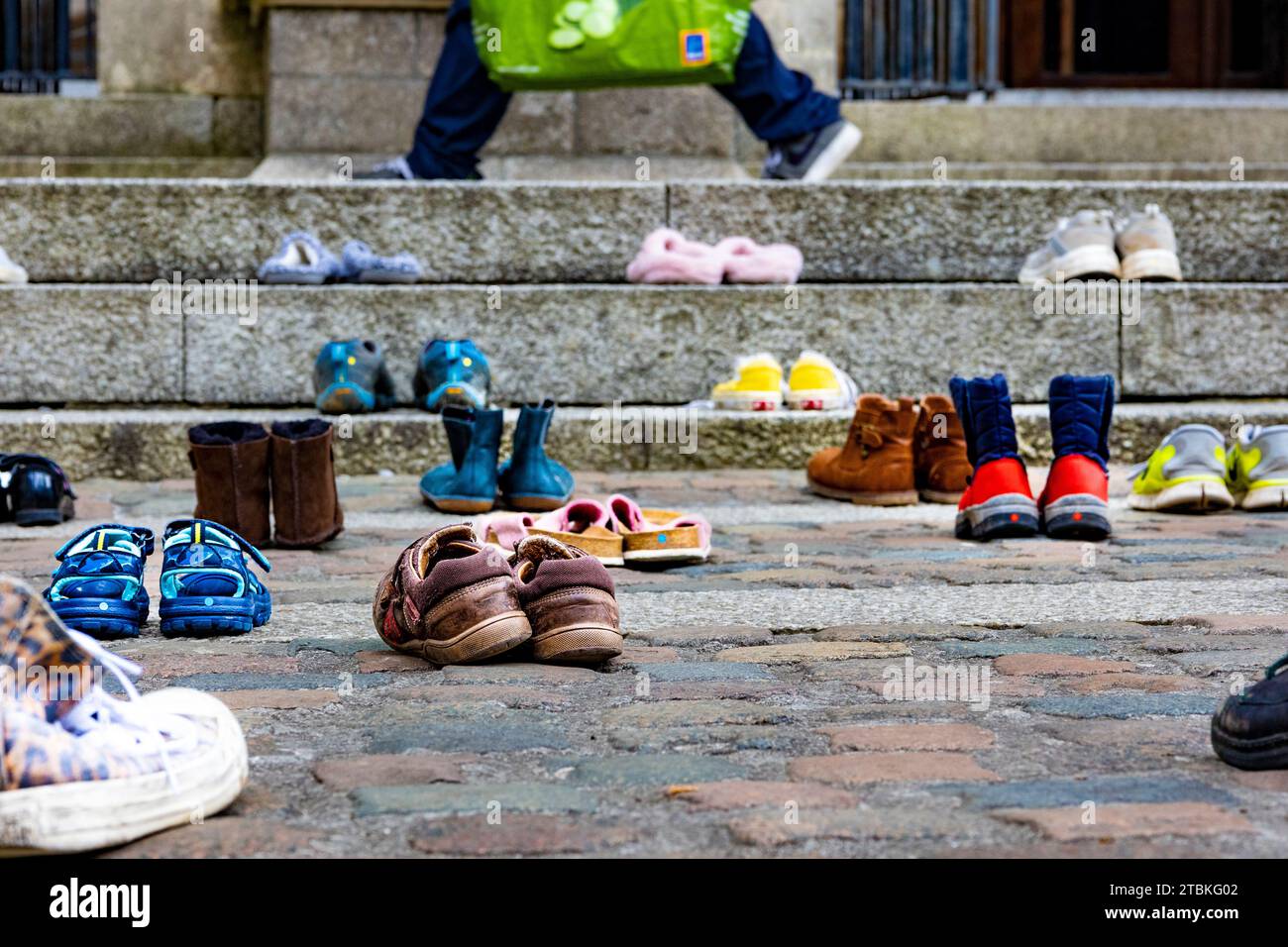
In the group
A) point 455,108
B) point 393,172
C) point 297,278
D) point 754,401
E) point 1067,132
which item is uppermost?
point 1067,132

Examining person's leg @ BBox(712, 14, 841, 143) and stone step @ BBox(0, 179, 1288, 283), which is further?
person's leg @ BBox(712, 14, 841, 143)

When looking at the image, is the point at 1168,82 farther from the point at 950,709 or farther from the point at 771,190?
the point at 950,709

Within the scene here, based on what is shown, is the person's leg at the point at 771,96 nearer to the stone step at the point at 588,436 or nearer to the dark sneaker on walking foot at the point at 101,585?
the stone step at the point at 588,436

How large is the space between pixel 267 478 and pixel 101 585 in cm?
100

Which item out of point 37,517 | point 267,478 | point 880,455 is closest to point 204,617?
point 267,478

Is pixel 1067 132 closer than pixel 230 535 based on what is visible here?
No

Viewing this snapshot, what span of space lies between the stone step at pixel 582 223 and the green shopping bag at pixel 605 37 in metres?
0.60

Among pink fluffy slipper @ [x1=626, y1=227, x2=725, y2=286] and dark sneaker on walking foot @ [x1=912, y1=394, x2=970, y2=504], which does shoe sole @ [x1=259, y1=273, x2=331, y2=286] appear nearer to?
pink fluffy slipper @ [x1=626, y1=227, x2=725, y2=286]

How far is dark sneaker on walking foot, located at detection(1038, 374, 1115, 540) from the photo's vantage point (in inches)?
160

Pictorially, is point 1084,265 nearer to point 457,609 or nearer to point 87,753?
point 457,609

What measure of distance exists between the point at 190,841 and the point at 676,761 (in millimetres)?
609

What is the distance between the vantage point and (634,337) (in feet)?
19.1

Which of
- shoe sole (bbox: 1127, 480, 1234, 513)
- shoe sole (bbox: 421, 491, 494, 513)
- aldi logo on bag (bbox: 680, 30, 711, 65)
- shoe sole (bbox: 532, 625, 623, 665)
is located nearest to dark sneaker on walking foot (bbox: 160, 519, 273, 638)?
shoe sole (bbox: 532, 625, 623, 665)

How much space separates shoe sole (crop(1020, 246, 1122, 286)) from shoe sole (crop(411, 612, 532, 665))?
3.68 meters
